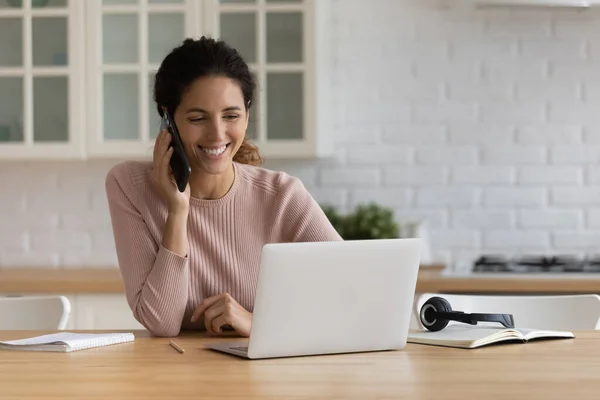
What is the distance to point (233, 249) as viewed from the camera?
2.49 m

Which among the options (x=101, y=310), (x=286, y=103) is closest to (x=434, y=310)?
(x=101, y=310)

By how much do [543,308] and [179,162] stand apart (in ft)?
3.34

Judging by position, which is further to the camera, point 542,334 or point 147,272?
point 147,272

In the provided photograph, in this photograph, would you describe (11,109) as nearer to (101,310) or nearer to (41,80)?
(41,80)

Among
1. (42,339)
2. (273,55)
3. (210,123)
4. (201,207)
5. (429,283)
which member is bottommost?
(429,283)

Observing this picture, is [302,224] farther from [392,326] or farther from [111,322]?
[111,322]

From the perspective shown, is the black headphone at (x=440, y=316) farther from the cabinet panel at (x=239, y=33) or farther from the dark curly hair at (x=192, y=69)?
the cabinet panel at (x=239, y=33)

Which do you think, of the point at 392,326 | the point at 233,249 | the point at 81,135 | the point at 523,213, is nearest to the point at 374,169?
the point at 523,213

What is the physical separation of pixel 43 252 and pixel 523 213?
6.71 feet

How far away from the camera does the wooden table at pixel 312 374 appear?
1467 mm

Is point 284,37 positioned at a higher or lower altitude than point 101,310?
higher

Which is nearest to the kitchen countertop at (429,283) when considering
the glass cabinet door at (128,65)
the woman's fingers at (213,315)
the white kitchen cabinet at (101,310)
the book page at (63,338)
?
the white kitchen cabinet at (101,310)

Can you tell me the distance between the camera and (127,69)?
156 inches

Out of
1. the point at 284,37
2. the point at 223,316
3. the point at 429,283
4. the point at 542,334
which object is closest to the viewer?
the point at 542,334
